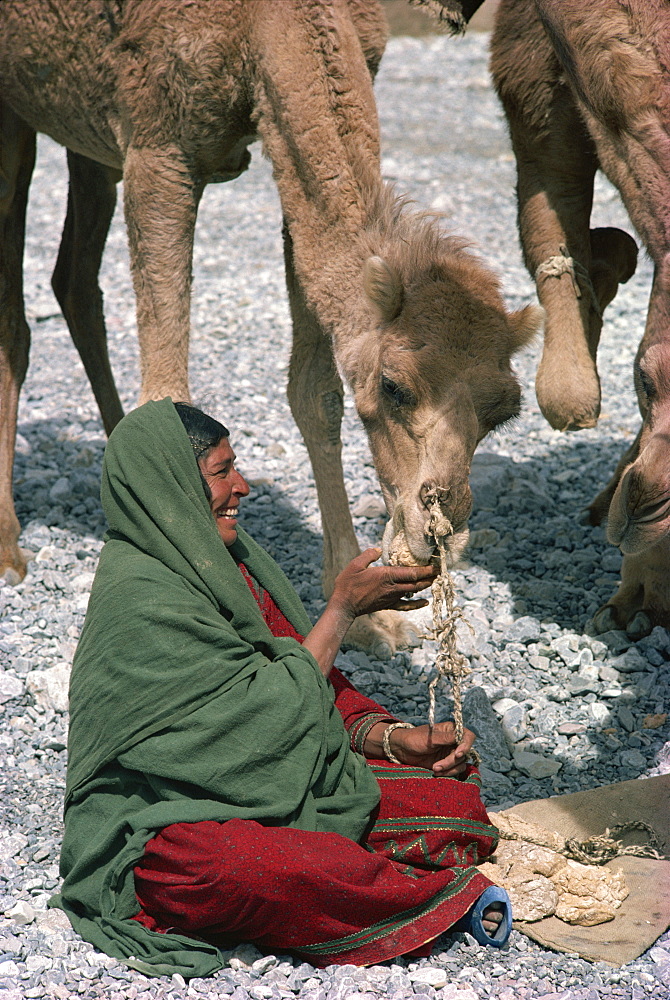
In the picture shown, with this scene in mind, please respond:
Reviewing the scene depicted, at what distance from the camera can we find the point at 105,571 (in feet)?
11.7

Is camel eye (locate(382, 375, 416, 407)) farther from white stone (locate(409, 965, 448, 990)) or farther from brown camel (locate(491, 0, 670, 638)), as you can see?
white stone (locate(409, 965, 448, 990))

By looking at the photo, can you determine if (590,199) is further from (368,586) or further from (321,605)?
(368,586)

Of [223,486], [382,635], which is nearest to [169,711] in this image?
[223,486]

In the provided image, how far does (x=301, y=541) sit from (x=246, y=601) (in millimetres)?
3037

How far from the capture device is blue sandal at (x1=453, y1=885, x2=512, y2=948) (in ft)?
11.5

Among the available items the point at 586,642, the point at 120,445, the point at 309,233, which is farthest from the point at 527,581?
the point at 120,445

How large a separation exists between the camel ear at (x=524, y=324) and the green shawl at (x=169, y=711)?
4.61 feet

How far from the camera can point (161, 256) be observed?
5.25 metres

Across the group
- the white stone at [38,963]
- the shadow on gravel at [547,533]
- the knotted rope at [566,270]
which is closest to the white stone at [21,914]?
the white stone at [38,963]

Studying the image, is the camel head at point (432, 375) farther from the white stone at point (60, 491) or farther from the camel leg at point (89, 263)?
the white stone at point (60, 491)

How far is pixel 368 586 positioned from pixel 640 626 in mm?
2208

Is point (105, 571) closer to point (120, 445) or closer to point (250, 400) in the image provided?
point (120, 445)

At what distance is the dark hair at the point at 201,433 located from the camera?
12.0 feet

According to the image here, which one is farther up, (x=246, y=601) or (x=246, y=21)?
(x=246, y=21)
